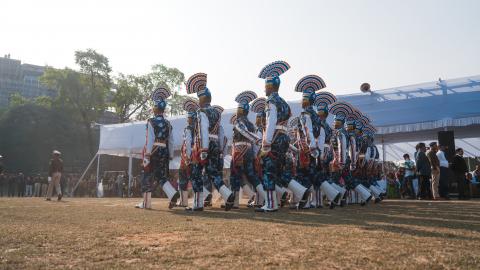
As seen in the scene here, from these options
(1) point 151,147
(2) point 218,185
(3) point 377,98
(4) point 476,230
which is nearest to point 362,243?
(4) point 476,230

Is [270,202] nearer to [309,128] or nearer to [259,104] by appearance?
[309,128]

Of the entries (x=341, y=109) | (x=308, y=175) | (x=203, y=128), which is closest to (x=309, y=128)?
(x=308, y=175)

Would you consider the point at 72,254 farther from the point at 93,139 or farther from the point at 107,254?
the point at 93,139

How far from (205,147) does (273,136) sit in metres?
1.28

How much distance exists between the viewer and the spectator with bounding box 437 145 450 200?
13030mm

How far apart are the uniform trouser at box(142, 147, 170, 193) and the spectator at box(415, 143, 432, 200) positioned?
8.55 metres

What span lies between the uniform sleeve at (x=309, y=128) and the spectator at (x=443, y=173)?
723 centimetres

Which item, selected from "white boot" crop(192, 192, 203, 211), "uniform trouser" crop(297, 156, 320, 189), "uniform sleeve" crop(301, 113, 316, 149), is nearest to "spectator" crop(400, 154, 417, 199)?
"uniform trouser" crop(297, 156, 320, 189)

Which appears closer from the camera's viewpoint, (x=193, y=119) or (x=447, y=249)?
(x=447, y=249)

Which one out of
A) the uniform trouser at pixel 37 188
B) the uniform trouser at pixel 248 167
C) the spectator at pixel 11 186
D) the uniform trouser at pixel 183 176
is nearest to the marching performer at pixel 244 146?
the uniform trouser at pixel 248 167

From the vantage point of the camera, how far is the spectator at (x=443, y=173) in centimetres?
1303

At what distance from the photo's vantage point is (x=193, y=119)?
9133 millimetres

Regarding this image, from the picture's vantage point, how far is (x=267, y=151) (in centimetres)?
680

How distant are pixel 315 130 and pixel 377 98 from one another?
8.24m
